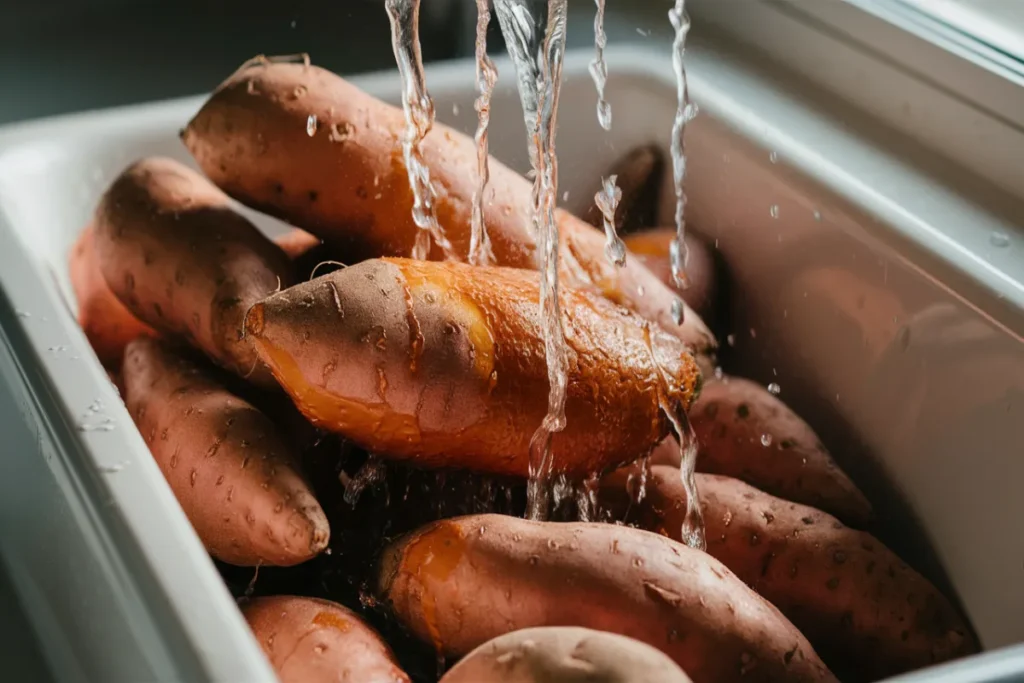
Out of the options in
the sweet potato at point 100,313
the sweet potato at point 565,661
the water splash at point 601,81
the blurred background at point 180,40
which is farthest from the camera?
the blurred background at point 180,40

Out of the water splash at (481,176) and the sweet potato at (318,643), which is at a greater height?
the water splash at (481,176)

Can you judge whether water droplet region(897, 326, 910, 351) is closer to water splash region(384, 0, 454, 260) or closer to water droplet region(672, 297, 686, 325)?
water droplet region(672, 297, 686, 325)

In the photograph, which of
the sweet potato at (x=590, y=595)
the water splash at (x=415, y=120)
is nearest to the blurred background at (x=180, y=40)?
the water splash at (x=415, y=120)

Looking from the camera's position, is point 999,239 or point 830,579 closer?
point 830,579

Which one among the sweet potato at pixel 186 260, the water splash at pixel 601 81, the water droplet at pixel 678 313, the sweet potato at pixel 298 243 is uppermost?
the water splash at pixel 601 81

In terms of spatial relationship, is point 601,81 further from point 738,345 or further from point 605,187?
point 738,345

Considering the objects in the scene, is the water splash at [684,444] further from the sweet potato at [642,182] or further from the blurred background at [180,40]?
the blurred background at [180,40]

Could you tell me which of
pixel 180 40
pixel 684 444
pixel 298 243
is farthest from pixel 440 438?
pixel 180 40

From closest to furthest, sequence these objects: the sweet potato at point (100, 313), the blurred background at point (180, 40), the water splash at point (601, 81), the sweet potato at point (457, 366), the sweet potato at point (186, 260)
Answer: the sweet potato at point (457, 366) < the sweet potato at point (186, 260) < the sweet potato at point (100, 313) < the water splash at point (601, 81) < the blurred background at point (180, 40)
